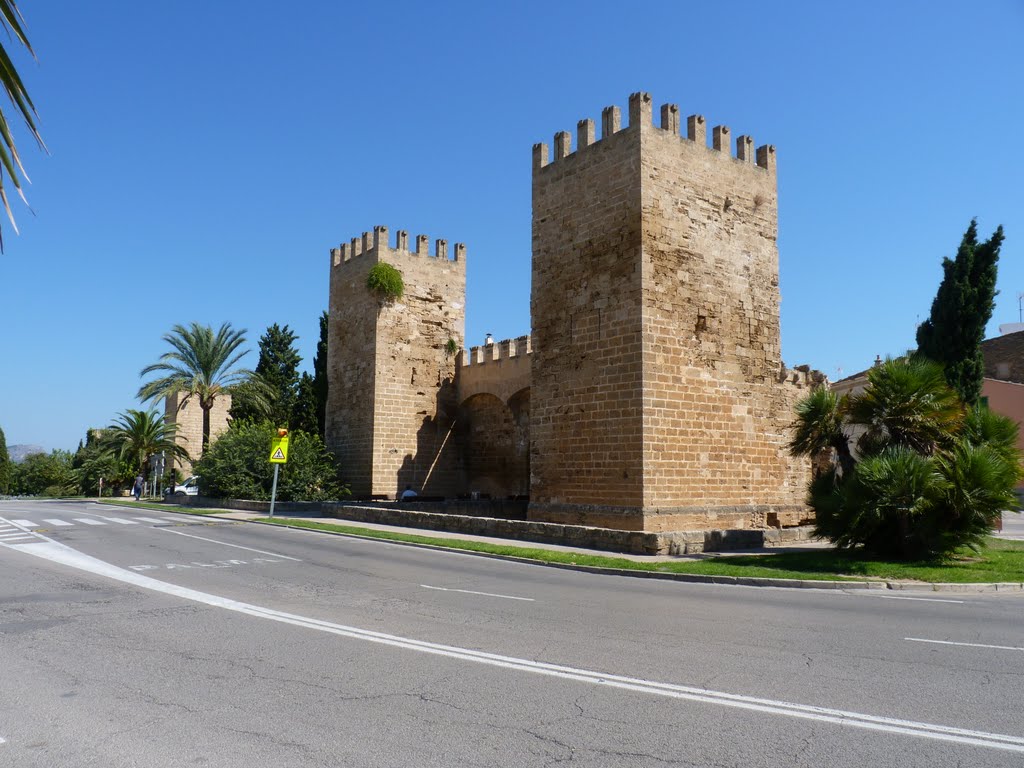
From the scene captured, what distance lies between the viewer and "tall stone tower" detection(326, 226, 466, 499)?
29031 millimetres

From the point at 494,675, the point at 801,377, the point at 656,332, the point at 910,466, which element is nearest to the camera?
the point at 494,675

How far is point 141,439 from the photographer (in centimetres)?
4044

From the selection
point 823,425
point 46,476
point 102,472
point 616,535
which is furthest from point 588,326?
point 46,476

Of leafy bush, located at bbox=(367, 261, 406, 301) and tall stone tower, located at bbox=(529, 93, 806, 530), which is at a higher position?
leafy bush, located at bbox=(367, 261, 406, 301)

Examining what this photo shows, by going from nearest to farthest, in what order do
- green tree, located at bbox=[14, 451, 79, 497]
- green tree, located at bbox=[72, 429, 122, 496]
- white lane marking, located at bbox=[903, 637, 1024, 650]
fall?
white lane marking, located at bbox=[903, 637, 1024, 650] < green tree, located at bbox=[72, 429, 122, 496] < green tree, located at bbox=[14, 451, 79, 497]

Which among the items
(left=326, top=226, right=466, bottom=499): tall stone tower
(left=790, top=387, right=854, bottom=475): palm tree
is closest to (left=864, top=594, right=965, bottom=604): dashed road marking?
(left=790, top=387, right=854, bottom=475): palm tree

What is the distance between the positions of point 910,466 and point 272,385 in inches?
1160

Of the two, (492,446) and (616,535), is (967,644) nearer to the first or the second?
(616,535)

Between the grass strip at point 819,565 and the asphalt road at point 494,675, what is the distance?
1249 mm

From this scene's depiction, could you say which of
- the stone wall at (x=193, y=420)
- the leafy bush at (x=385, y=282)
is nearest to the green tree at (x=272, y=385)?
the leafy bush at (x=385, y=282)

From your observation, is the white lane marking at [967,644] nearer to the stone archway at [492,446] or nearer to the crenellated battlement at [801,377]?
the crenellated battlement at [801,377]

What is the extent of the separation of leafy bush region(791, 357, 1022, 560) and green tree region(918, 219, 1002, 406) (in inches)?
343

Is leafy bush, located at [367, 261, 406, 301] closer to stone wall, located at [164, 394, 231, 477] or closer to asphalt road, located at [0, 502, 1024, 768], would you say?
asphalt road, located at [0, 502, 1024, 768]

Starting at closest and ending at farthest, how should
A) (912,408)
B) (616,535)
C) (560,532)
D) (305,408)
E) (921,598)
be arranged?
1. (921,598)
2. (912,408)
3. (616,535)
4. (560,532)
5. (305,408)
